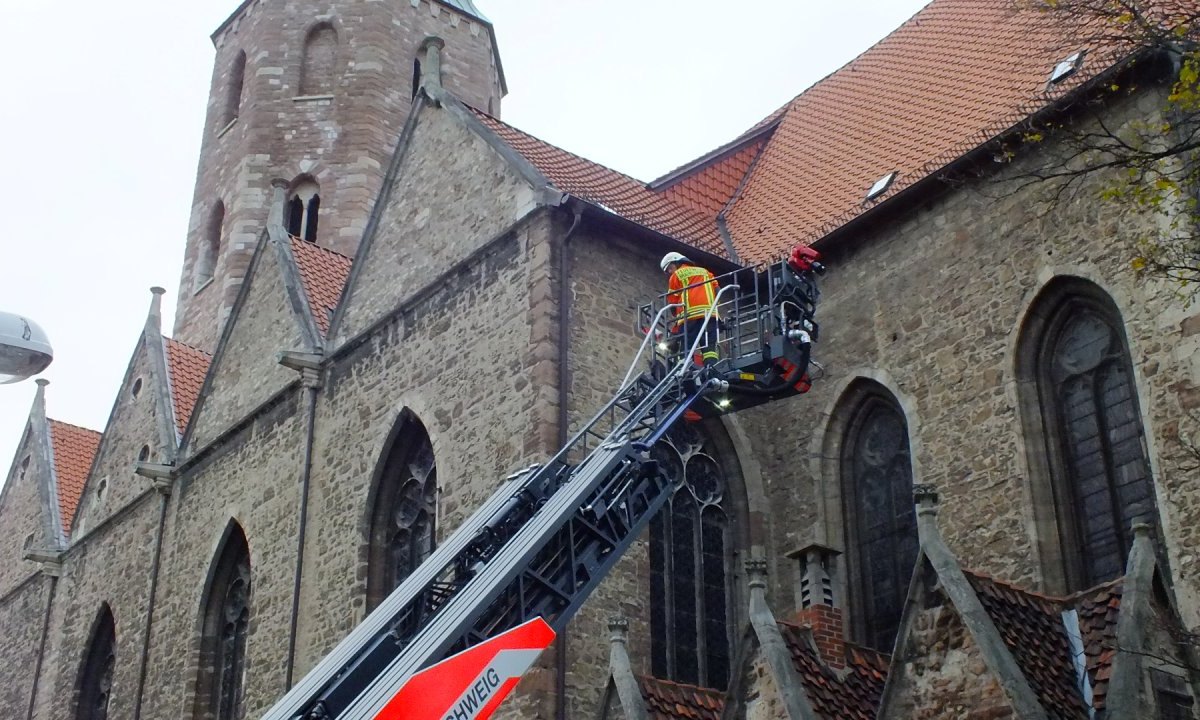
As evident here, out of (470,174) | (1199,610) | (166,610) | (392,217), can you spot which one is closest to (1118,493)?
(1199,610)

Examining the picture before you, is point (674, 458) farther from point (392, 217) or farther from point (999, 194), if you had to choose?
point (392, 217)

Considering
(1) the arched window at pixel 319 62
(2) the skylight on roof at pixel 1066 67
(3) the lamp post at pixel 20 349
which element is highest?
(1) the arched window at pixel 319 62

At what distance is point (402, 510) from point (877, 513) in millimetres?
4820

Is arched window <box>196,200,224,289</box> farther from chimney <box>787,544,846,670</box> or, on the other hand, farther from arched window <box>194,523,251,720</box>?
chimney <box>787,544,846,670</box>

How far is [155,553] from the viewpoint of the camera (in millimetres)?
20125

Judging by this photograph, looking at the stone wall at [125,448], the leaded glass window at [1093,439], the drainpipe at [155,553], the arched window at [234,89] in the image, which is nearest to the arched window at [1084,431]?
the leaded glass window at [1093,439]

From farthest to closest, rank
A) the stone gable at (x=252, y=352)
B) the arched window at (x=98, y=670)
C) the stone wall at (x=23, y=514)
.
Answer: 1. the stone wall at (x=23, y=514)
2. the arched window at (x=98, y=670)
3. the stone gable at (x=252, y=352)

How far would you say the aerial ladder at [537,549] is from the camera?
8953mm

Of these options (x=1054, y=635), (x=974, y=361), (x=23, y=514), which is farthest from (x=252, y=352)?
(x=1054, y=635)

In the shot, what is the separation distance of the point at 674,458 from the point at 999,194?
12.3 ft

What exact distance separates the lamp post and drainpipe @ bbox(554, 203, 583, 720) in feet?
22.8

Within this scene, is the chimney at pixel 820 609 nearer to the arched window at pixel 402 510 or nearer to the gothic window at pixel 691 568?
the gothic window at pixel 691 568

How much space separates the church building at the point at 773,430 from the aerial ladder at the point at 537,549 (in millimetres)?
1149

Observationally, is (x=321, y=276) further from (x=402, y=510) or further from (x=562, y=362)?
(x=562, y=362)
